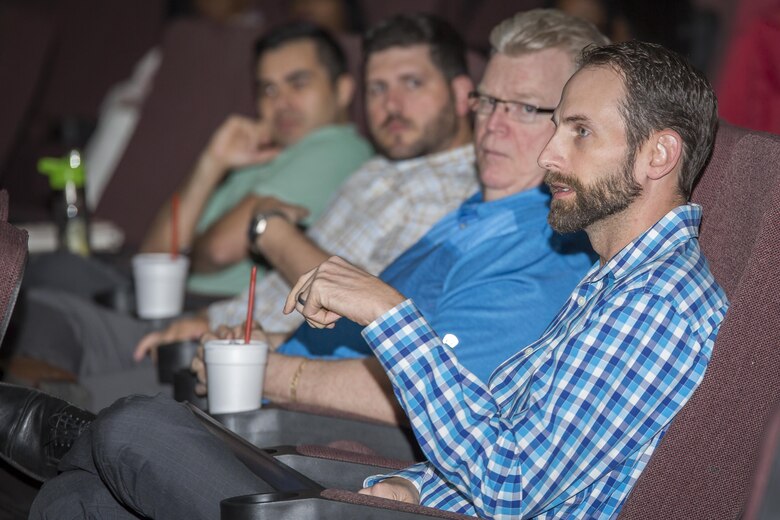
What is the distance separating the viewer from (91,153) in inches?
A: 169

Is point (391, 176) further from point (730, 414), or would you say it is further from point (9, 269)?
point (730, 414)

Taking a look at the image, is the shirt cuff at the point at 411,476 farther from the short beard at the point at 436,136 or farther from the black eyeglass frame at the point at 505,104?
the short beard at the point at 436,136

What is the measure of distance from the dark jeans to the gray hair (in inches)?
32.9

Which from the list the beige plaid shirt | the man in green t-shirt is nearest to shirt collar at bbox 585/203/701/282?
the beige plaid shirt

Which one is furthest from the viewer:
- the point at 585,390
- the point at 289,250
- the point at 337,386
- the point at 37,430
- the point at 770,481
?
the point at 289,250

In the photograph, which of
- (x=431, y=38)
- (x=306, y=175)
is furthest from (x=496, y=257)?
(x=306, y=175)

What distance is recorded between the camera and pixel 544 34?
182 cm

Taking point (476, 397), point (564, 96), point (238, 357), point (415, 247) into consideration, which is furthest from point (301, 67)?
point (476, 397)

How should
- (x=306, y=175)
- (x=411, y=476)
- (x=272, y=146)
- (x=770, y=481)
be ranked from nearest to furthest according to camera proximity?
1. (x=770, y=481)
2. (x=411, y=476)
3. (x=306, y=175)
4. (x=272, y=146)

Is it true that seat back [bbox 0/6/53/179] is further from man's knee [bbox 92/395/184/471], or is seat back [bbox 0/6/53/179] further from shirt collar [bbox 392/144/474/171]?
man's knee [bbox 92/395/184/471]

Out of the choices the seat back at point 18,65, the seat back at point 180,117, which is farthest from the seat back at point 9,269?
the seat back at point 18,65

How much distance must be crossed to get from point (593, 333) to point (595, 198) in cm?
21

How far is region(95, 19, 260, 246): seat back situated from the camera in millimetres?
3383

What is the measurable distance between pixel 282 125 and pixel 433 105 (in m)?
0.65
